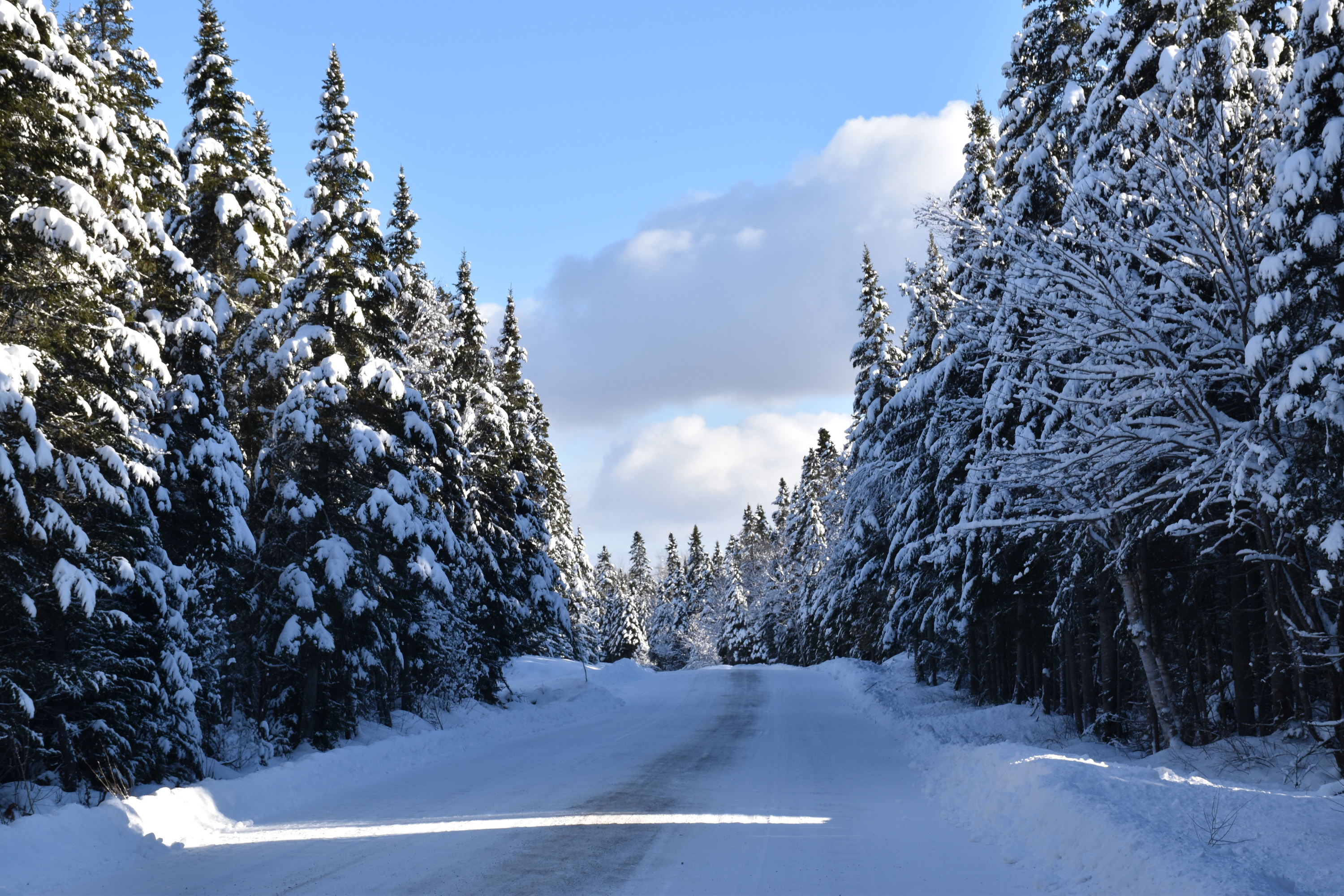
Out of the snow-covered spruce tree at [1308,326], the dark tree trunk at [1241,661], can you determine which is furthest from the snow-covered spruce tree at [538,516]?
the snow-covered spruce tree at [1308,326]

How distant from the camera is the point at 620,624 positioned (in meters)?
71.4

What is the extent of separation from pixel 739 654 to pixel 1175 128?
69128 millimetres

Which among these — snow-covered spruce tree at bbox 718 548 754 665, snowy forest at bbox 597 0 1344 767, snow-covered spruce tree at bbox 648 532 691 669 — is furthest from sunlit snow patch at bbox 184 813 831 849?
snow-covered spruce tree at bbox 648 532 691 669

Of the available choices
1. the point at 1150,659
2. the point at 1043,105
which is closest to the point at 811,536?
the point at 1043,105

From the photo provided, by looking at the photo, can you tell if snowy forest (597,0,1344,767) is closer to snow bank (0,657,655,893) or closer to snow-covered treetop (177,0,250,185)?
snow bank (0,657,655,893)

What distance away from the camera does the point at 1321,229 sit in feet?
28.1

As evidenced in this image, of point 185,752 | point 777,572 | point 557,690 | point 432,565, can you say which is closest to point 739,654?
point 777,572

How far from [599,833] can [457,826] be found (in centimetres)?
172

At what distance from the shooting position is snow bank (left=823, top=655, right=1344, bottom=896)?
6.56m

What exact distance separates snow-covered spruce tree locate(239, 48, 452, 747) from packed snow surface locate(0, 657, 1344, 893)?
6.75ft

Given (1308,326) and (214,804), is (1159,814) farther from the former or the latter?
(214,804)

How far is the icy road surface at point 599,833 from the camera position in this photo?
7570 millimetres

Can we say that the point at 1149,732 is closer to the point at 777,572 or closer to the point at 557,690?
the point at 557,690

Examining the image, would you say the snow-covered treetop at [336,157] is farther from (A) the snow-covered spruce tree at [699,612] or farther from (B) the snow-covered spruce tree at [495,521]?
(A) the snow-covered spruce tree at [699,612]
